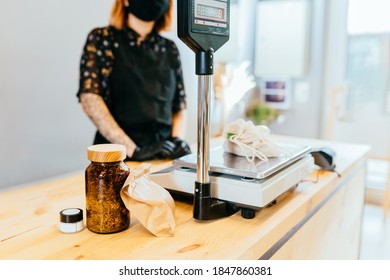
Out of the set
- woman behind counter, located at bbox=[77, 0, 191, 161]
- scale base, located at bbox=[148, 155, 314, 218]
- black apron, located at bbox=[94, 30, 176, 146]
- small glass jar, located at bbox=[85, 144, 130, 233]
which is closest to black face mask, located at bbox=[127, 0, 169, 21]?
woman behind counter, located at bbox=[77, 0, 191, 161]

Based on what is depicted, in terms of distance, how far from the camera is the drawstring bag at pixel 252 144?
103cm

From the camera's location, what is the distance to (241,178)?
913 millimetres

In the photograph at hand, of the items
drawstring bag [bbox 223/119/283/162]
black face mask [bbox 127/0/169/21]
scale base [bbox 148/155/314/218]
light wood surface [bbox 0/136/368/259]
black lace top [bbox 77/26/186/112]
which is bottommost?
light wood surface [bbox 0/136/368/259]

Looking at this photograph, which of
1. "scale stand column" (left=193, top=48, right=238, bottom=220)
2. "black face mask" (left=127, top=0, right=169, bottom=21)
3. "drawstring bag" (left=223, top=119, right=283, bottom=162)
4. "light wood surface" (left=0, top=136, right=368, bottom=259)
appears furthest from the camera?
"black face mask" (left=127, top=0, right=169, bottom=21)

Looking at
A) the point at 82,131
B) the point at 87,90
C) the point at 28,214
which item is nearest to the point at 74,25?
the point at 82,131

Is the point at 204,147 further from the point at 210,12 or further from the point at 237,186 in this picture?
the point at 210,12

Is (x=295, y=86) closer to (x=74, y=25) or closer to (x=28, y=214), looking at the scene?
(x=74, y=25)

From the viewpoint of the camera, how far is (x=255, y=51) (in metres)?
3.77

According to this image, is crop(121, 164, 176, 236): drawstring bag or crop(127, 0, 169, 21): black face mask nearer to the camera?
crop(121, 164, 176, 236): drawstring bag

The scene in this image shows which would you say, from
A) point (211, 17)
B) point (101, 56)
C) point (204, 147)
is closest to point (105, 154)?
point (204, 147)

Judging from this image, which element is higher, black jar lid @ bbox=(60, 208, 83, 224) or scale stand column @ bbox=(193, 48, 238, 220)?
scale stand column @ bbox=(193, 48, 238, 220)

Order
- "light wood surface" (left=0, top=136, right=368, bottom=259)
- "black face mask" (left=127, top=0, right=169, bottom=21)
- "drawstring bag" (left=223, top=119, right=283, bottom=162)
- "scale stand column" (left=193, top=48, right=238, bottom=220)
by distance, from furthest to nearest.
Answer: "black face mask" (left=127, top=0, right=169, bottom=21)
"drawstring bag" (left=223, top=119, right=283, bottom=162)
"scale stand column" (left=193, top=48, right=238, bottom=220)
"light wood surface" (left=0, top=136, right=368, bottom=259)

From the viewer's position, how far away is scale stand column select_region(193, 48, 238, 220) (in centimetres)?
86

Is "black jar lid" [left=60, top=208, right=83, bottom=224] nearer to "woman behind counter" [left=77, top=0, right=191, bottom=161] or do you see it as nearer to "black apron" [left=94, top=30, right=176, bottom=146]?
"woman behind counter" [left=77, top=0, right=191, bottom=161]
